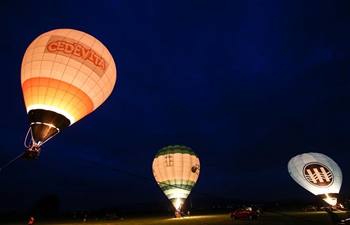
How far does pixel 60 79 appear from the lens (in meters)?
8.72

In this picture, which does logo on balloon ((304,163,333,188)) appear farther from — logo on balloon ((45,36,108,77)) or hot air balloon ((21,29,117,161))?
logo on balloon ((45,36,108,77))

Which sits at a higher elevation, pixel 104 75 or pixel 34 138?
pixel 104 75

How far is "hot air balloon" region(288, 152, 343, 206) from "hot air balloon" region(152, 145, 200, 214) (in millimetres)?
11168

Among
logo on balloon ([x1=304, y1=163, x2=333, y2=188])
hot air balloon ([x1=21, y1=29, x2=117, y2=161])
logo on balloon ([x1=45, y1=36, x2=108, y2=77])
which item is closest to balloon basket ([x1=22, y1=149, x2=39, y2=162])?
hot air balloon ([x1=21, y1=29, x2=117, y2=161])

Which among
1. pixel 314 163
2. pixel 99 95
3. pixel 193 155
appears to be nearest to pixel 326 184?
pixel 314 163

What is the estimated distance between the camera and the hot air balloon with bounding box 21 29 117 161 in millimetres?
8320

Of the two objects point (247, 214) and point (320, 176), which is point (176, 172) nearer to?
point (247, 214)

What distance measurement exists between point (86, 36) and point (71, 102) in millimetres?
3185

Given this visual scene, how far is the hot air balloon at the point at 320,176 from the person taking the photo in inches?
813

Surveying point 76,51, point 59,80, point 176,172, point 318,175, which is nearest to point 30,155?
point 59,80

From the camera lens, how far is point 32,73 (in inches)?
346

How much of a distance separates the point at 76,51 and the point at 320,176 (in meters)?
23.6

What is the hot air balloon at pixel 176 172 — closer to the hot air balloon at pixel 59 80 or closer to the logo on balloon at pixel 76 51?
the hot air balloon at pixel 59 80

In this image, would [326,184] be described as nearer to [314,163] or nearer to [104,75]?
[314,163]
